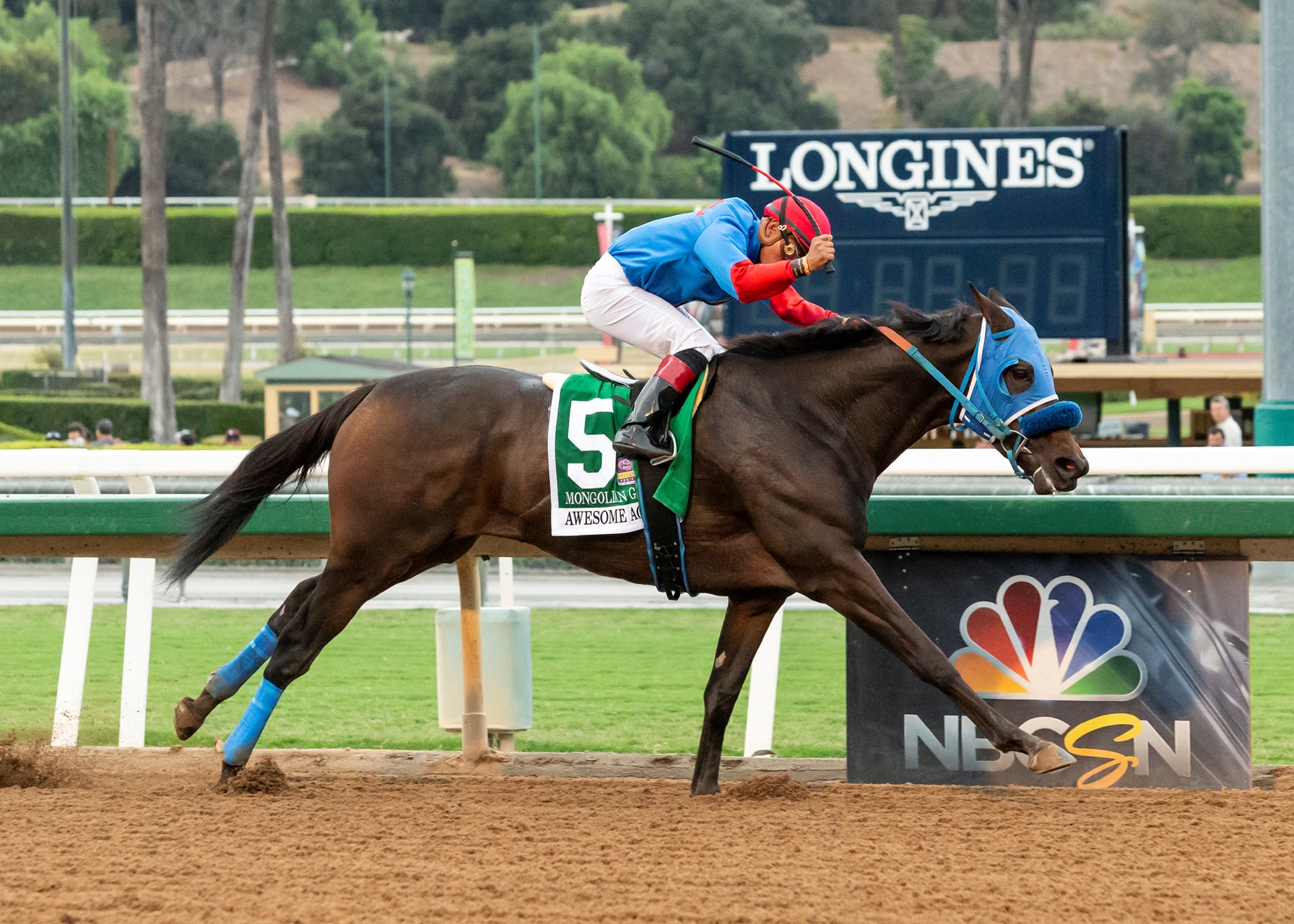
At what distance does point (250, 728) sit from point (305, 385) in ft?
57.9

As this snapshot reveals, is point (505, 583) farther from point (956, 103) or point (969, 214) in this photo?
point (956, 103)

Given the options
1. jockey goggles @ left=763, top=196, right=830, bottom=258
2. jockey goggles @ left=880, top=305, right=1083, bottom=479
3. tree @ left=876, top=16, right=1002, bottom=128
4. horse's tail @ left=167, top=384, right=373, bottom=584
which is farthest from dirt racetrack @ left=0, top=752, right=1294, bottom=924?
tree @ left=876, top=16, right=1002, bottom=128

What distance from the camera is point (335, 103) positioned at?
78.6m

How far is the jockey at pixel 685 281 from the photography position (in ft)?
13.6

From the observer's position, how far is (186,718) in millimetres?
4484

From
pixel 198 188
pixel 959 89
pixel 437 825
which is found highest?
pixel 959 89

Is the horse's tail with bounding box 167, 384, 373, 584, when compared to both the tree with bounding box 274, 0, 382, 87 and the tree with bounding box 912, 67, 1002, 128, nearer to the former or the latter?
the tree with bounding box 912, 67, 1002, 128

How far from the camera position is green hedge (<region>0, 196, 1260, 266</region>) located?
50531 mm

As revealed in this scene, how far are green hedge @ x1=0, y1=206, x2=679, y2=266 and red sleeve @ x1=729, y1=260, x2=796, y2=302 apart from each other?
46332 millimetres

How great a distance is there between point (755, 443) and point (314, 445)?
133 centimetres

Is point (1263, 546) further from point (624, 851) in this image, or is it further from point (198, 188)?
point (198, 188)

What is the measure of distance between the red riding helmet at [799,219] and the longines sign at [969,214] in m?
6.23

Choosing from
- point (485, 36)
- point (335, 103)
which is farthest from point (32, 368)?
point (335, 103)

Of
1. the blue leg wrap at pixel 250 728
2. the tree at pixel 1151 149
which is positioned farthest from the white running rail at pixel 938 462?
the tree at pixel 1151 149
